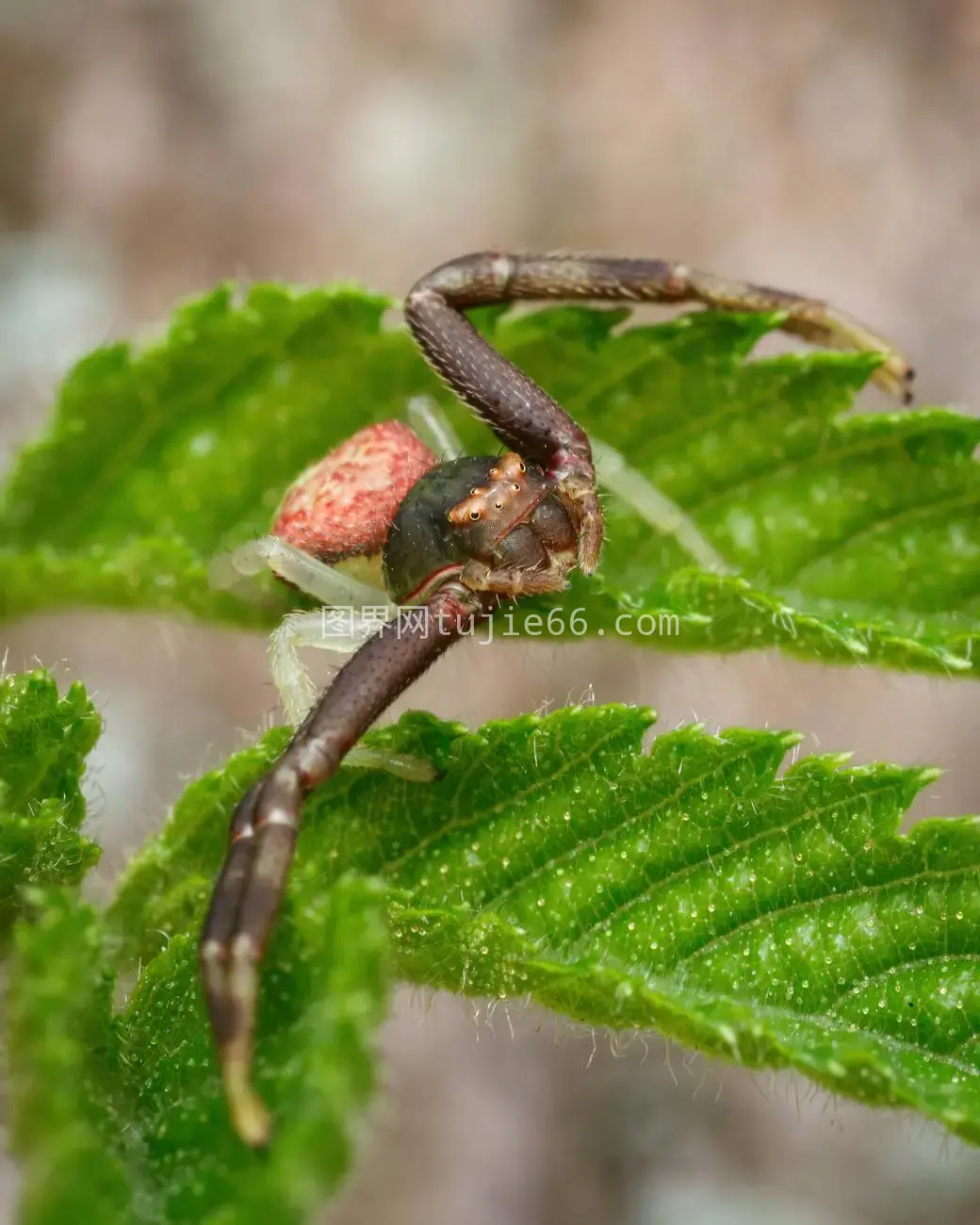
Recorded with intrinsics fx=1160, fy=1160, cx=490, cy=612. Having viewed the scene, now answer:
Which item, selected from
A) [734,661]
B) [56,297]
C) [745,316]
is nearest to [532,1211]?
[734,661]

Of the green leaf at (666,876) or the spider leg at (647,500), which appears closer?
the green leaf at (666,876)

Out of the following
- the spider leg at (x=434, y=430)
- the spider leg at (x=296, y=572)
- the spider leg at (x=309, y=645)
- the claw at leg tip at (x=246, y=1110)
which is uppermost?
the spider leg at (x=434, y=430)

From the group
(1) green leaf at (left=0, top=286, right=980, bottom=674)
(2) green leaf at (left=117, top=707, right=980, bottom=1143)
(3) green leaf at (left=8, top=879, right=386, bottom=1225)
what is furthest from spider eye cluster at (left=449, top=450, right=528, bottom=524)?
(3) green leaf at (left=8, top=879, right=386, bottom=1225)

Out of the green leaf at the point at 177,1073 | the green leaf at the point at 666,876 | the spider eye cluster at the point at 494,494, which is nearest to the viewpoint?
the green leaf at the point at 177,1073

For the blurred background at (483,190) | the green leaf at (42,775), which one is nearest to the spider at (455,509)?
the green leaf at (42,775)

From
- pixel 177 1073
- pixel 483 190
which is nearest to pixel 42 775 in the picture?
pixel 177 1073

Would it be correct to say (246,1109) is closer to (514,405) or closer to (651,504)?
(514,405)

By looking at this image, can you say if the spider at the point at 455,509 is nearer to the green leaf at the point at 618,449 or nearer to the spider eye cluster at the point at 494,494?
the spider eye cluster at the point at 494,494
